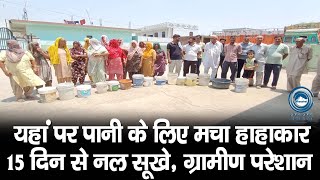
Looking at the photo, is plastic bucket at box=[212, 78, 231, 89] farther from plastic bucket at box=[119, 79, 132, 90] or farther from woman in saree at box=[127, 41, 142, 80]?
plastic bucket at box=[119, 79, 132, 90]

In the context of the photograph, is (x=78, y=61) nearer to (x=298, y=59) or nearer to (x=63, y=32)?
(x=298, y=59)

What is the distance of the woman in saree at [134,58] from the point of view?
259 inches

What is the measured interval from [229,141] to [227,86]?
3.65m

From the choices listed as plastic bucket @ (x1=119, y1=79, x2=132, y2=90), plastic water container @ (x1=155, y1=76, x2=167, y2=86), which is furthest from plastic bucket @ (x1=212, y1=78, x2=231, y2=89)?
plastic bucket @ (x1=119, y1=79, x2=132, y2=90)

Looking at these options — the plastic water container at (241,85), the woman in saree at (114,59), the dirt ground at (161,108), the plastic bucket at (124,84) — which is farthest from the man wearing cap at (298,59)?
the woman in saree at (114,59)

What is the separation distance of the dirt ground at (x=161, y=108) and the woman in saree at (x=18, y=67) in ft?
1.43

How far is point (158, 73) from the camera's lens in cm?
753

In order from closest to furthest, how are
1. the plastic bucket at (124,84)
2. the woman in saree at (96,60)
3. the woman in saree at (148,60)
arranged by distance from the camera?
the woman in saree at (96,60)
the plastic bucket at (124,84)
the woman in saree at (148,60)

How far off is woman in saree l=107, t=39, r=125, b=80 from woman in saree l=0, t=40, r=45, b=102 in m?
1.98

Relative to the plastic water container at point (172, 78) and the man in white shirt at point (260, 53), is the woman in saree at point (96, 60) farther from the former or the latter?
the man in white shirt at point (260, 53)
